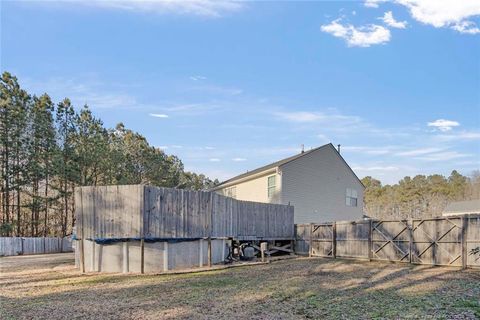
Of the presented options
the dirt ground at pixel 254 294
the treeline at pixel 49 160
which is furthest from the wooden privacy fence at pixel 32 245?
the dirt ground at pixel 254 294

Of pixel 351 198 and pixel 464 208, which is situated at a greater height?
pixel 351 198

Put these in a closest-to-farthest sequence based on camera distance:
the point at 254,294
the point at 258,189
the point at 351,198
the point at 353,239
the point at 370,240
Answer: the point at 254,294 < the point at 370,240 < the point at 353,239 < the point at 258,189 < the point at 351,198

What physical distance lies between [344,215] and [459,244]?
13.5 m

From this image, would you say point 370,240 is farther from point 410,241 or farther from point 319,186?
point 319,186

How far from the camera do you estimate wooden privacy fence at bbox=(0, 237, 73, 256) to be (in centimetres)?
2483

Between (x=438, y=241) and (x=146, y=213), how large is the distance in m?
10.7

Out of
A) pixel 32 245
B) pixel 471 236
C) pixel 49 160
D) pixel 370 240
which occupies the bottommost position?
pixel 32 245

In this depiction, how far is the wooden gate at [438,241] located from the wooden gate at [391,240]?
372 mm

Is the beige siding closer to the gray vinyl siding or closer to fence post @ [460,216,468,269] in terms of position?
the gray vinyl siding

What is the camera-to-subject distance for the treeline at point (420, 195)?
56062 mm

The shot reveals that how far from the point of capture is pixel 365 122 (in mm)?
24219

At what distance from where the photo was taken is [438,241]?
13.9 meters

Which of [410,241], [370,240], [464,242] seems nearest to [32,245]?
[370,240]

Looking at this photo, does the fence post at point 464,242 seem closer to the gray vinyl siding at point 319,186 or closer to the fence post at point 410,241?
the fence post at point 410,241
